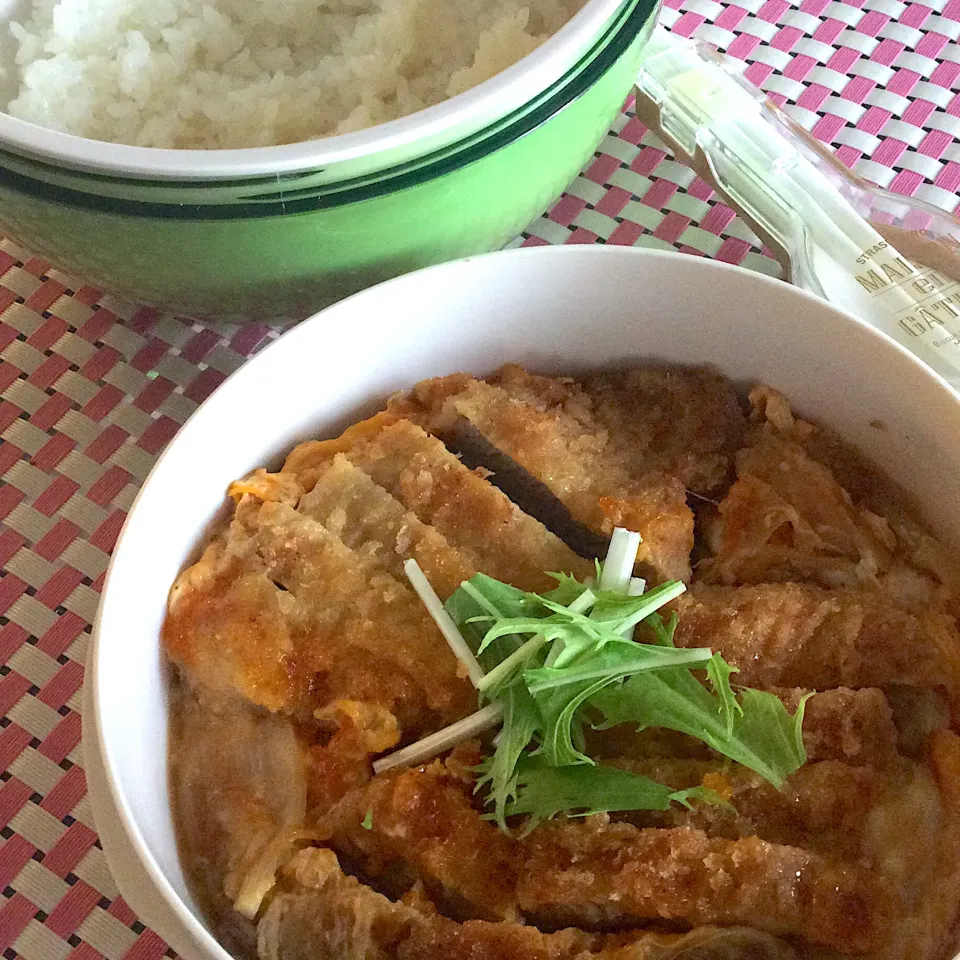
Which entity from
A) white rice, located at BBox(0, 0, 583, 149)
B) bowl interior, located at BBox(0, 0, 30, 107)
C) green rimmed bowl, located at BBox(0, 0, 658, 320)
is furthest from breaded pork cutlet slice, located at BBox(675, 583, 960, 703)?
bowl interior, located at BBox(0, 0, 30, 107)

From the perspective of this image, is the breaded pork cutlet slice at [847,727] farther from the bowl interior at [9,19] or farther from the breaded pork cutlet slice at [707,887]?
the bowl interior at [9,19]

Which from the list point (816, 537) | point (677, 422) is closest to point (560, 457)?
point (677, 422)

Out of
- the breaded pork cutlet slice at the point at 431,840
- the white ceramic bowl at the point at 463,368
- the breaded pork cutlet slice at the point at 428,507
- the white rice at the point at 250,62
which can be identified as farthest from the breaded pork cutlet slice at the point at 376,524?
the white rice at the point at 250,62

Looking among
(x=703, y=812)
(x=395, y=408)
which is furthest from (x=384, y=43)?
Result: (x=703, y=812)

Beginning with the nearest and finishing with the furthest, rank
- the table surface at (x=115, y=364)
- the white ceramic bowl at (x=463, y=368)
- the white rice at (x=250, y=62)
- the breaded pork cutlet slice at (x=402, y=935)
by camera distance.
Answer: the breaded pork cutlet slice at (x=402, y=935), the white ceramic bowl at (x=463, y=368), the table surface at (x=115, y=364), the white rice at (x=250, y=62)

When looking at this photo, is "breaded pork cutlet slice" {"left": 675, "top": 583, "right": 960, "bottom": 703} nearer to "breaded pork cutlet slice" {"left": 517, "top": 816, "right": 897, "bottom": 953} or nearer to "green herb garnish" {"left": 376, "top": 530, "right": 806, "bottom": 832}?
"green herb garnish" {"left": 376, "top": 530, "right": 806, "bottom": 832}

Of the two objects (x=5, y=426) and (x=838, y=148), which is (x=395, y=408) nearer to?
(x=5, y=426)

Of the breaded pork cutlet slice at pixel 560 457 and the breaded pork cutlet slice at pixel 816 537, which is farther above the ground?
the breaded pork cutlet slice at pixel 816 537

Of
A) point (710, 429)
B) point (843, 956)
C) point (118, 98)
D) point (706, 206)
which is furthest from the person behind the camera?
point (706, 206)
